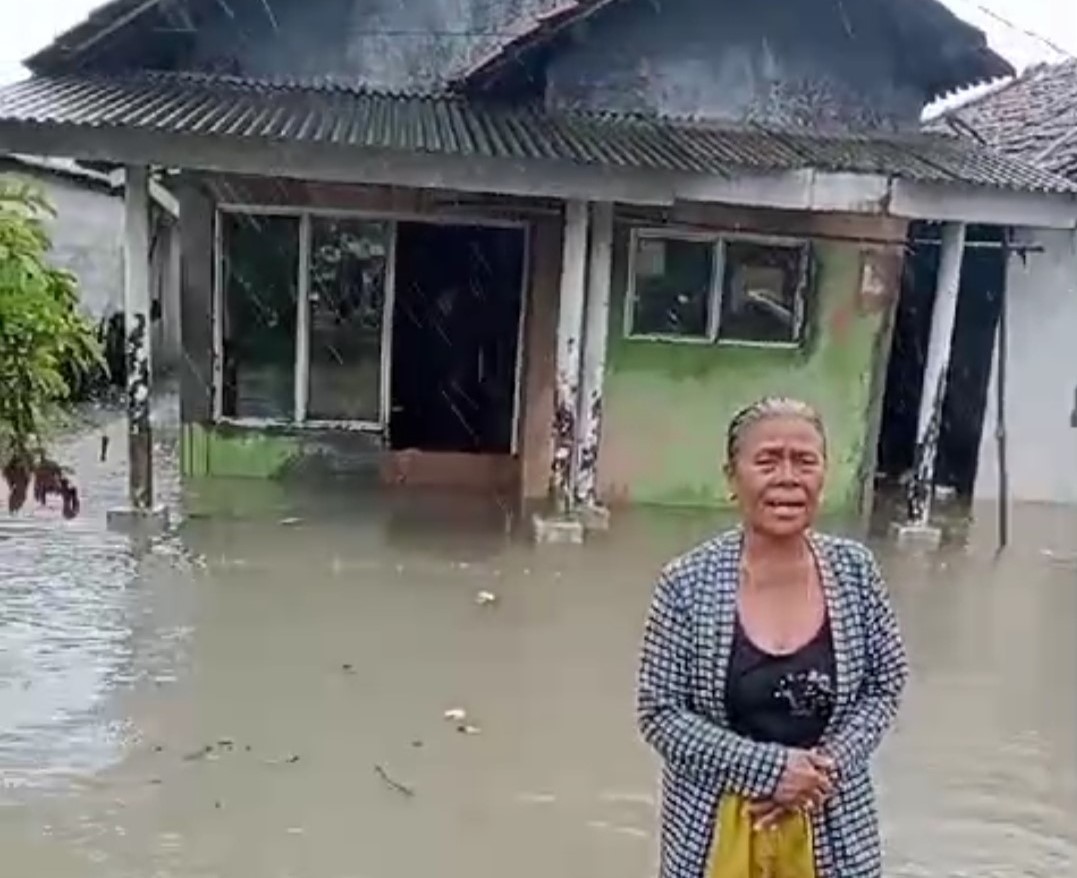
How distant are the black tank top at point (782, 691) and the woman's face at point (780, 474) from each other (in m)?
0.21

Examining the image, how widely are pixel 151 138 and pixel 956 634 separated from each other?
5291mm

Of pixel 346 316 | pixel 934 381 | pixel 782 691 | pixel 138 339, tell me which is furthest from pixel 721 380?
pixel 782 691

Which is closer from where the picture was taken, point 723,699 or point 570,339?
point 723,699

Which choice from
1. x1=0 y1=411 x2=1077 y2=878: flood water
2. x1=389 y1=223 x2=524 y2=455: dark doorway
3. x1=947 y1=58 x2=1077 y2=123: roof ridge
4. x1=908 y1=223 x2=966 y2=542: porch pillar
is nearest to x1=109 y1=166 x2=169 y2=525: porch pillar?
x1=0 y1=411 x2=1077 y2=878: flood water

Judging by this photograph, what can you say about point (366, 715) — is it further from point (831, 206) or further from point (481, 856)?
point (831, 206)

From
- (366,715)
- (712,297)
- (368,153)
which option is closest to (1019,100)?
(712,297)

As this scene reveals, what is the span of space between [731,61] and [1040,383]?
11.7 feet

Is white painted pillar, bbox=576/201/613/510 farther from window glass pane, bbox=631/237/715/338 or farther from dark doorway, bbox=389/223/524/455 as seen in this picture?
dark doorway, bbox=389/223/524/455

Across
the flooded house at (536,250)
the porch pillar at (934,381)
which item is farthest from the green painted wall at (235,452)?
the porch pillar at (934,381)

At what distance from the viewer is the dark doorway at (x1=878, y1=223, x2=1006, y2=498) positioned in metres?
12.3

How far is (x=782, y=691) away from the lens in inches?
113

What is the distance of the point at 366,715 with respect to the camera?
254 inches

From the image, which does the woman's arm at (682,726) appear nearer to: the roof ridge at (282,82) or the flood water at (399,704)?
the flood water at (399,704)

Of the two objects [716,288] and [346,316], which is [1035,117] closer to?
[716,288]
